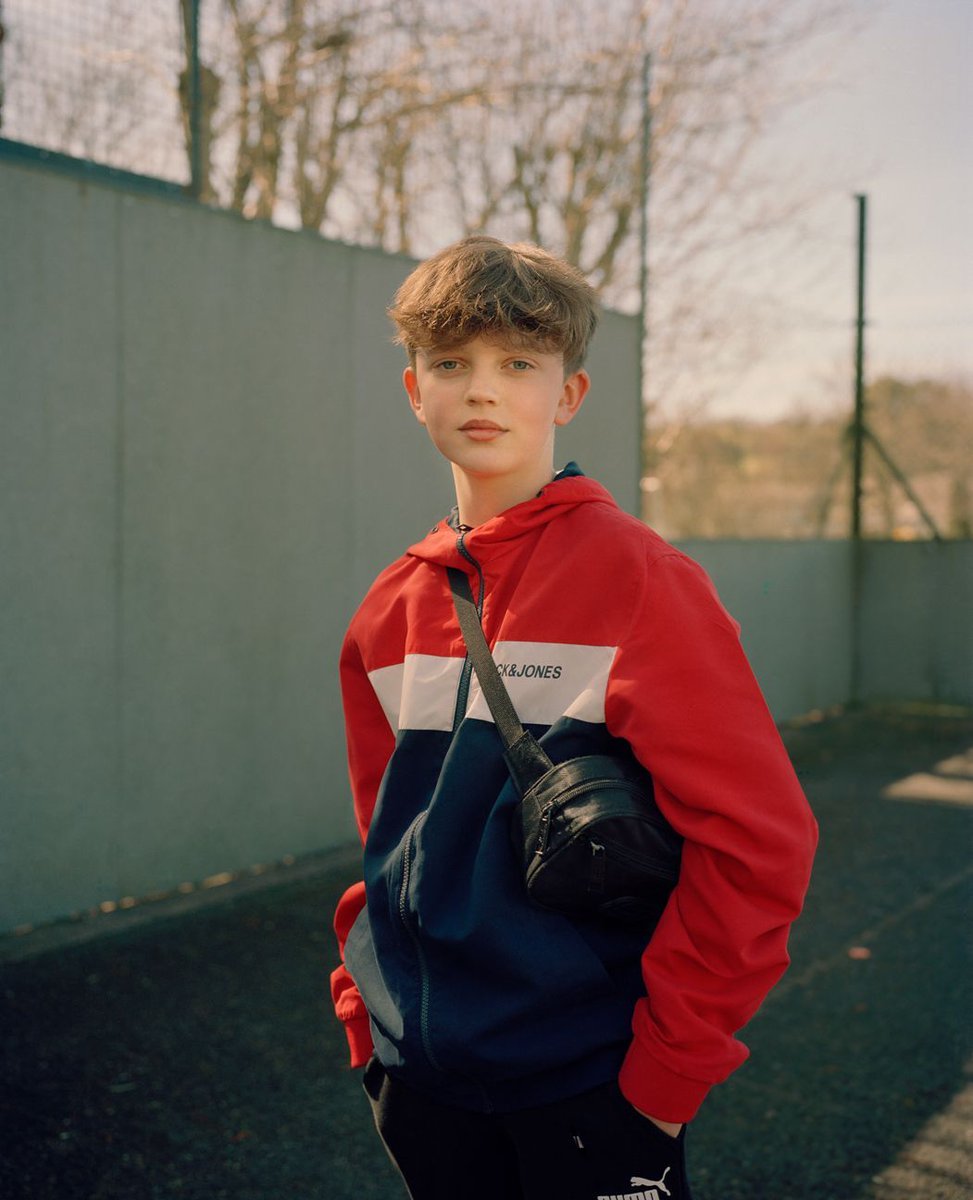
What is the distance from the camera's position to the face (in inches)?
64.9

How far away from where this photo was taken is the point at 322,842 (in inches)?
221

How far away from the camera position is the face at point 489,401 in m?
→ 1.65

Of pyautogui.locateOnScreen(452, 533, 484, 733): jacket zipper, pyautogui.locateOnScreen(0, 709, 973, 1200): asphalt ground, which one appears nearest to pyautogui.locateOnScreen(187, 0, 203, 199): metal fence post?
pyautogui.locateOnScreen(0, 709, 973, 1200): asphalt ground

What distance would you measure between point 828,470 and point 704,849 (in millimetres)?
9655

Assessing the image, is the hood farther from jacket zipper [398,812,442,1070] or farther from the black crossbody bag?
jacket zipper [398,812,442,1070]

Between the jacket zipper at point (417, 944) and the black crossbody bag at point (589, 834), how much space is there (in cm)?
17

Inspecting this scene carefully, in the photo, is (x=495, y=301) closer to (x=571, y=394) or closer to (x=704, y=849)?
(x=571, y=394)

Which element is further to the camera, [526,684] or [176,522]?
[176,522]

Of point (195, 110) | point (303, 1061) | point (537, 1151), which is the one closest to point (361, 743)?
point (537, 1151)

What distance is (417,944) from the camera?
1575mm

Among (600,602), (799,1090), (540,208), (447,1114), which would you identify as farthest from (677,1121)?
(540,208)

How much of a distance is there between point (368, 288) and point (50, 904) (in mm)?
3140

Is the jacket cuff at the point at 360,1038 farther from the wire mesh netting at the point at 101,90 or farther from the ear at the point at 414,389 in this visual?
the wire mesh netting at the point at 101,90

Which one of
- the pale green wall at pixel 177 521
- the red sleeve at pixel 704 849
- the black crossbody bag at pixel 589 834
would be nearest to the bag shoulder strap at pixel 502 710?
the black crossbody bag at pixel 589 834
